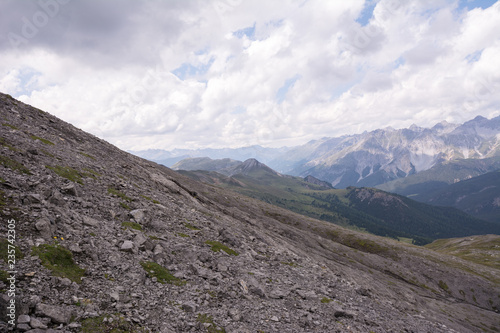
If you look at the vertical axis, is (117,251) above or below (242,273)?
above

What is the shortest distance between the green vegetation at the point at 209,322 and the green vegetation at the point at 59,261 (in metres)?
9.37

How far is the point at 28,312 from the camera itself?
1245cm

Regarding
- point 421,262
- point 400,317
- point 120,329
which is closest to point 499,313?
point 421,262

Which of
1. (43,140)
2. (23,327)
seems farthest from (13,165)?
(23,327)

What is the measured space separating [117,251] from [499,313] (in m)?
147

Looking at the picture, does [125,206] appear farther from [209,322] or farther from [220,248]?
[209,322]

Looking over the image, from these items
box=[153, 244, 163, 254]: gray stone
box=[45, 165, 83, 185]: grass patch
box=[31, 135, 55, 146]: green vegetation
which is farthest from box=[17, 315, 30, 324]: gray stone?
box=[31, 135, 55, 146]: green vegetation

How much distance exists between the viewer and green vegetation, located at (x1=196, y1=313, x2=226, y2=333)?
59.4 ft

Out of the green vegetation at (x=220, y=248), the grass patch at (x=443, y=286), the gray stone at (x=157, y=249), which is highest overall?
the gray stone at (x=157, y=249)

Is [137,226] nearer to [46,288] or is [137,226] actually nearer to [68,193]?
[68,193]

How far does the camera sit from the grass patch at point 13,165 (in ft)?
83.6

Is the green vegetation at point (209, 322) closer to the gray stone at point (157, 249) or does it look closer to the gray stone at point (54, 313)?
the gray stone at point (54, 313)

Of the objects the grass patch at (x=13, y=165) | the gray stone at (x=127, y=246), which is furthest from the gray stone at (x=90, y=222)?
the grass patch at (x=13, y=165)

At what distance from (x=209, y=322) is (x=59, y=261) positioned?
475 inches
